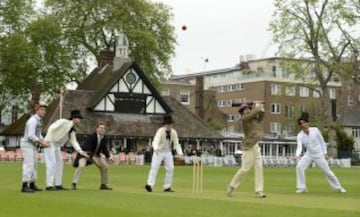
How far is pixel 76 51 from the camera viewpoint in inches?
3152

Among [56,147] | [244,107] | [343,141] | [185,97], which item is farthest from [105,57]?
[244,107]

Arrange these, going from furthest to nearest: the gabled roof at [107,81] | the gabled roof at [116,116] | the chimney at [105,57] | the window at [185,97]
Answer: the window at [185,97] → the chimney at [105,57] → the gabled roof at [107,81] → the gabled roof at [116,116]

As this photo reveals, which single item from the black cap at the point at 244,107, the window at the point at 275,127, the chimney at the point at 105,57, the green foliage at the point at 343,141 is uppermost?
the chimney at the point at 105,57

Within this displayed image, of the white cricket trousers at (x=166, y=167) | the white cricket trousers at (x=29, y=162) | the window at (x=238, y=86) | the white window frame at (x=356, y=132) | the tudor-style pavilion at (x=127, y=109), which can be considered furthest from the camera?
the window at (x=238, y=86)

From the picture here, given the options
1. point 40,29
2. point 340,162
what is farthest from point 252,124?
point 40,29

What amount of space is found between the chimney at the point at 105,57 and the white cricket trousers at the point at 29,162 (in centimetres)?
5933

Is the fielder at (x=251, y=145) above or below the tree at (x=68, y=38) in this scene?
below

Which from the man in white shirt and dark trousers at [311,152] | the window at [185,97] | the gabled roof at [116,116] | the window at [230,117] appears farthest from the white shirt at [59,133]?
the window at [185,97]

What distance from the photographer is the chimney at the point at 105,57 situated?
77.5 metres

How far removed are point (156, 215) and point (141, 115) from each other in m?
61.1

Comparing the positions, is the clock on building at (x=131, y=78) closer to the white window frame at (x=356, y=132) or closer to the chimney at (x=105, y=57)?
the chimney at (x=105, y=57)

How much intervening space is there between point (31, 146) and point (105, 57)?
2353 inches

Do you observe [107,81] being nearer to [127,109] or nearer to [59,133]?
[127,109]

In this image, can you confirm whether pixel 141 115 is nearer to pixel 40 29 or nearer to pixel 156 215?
pixel 40 29
